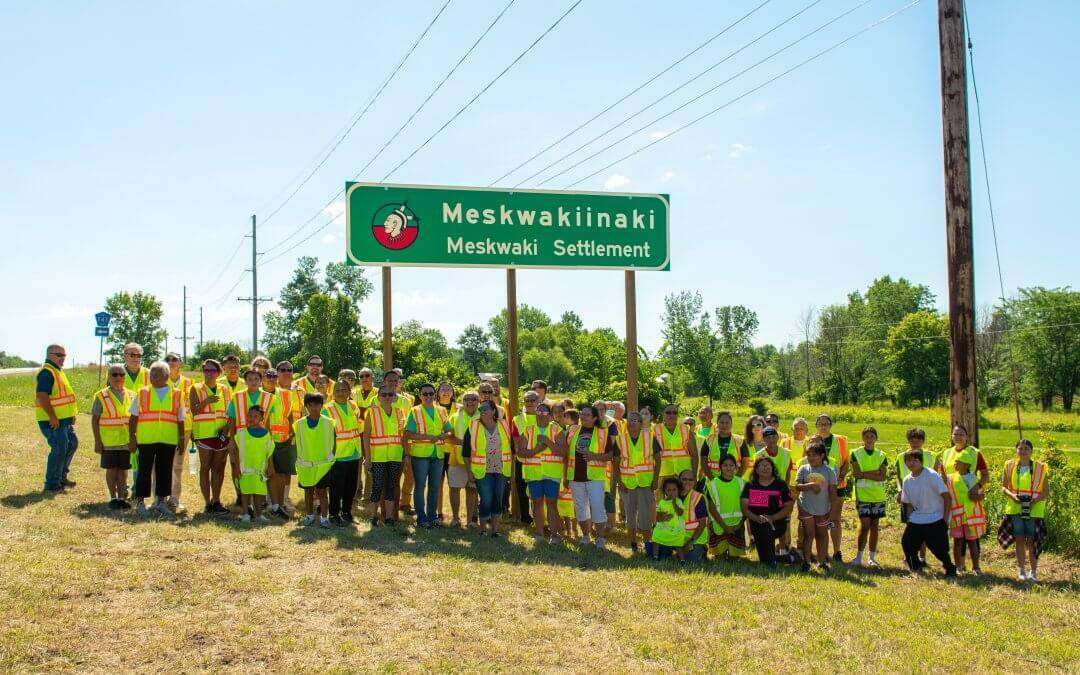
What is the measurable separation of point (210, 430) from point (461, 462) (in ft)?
10.2

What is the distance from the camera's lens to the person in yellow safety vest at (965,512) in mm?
9352

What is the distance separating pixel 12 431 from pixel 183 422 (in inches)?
396

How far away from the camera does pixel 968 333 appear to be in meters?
10.0

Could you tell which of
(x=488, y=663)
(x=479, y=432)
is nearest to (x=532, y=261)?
(x=479, y=432)

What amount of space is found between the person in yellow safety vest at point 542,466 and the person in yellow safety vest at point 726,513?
6.01 feet

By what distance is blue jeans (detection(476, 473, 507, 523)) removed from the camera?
32.5ft

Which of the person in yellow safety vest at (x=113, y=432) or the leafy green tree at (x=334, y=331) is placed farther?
the leafy green tree at (x=334, y=331)

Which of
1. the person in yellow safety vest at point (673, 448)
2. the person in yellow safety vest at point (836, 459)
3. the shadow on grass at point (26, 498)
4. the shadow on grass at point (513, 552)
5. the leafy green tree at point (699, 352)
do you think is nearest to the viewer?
the shadow on grass at point (513, 552)

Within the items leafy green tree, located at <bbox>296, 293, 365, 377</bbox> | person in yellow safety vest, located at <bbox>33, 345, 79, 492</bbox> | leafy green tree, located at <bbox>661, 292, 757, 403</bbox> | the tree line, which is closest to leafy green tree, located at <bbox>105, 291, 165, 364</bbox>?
the tree line

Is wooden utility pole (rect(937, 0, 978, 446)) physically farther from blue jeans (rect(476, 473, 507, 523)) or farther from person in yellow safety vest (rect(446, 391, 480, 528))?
person in yellow safety vest (rect(446, 391, 480, 528))

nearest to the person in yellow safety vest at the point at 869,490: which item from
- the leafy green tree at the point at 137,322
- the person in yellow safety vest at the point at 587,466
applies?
the person in yellow safety vest at the point at 587,466

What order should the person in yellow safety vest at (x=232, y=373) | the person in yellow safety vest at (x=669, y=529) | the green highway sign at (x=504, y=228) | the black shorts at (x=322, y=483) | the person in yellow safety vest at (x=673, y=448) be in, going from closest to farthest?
the person in yellow safety vest at (x=669, y=529)
the black shorts at (x=322, y=483)
the person in yellow safety vest at (x=673, y=448)
the person in yellow safety vest at (x=232, y=373)
the green highway sign at (x=504, y=228)

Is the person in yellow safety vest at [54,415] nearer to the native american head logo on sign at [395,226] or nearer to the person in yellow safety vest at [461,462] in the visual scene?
the native american head logo on sign at [395,226]

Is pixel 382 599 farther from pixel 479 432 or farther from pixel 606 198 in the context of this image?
pixel 606 198
